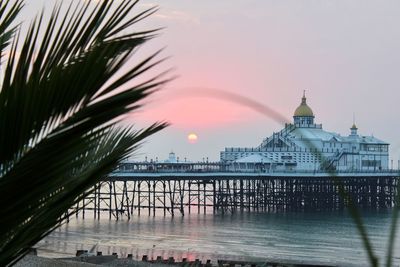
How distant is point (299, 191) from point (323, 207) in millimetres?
2633

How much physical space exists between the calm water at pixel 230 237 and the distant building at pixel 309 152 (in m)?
11.4

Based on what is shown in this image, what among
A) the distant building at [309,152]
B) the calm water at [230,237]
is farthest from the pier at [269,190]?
the calm water at [230,237]

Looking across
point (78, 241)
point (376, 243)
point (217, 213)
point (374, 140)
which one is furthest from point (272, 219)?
point (374, 140)

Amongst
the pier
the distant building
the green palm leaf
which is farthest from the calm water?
the green palm leaf

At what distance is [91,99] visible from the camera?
1.81 m

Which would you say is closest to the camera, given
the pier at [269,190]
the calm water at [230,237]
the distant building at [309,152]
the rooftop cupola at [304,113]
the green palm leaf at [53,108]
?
the green palm leaf at [53,108]

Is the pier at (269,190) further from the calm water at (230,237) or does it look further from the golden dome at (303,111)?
the golden dome at (303,111)

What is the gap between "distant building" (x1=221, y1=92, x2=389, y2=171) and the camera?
72.6 m

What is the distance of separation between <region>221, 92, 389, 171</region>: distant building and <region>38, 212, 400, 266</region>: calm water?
37.4ft

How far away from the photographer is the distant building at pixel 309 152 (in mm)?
72562

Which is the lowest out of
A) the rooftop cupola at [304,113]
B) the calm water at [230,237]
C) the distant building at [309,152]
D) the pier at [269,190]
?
the calm water at [230,237]

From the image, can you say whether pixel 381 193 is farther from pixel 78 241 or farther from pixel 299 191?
pixel 78 241

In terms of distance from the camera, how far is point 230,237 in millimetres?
43719

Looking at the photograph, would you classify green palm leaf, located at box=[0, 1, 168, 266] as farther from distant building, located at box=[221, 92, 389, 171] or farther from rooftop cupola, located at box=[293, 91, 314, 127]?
rooftop cupola, located at box=[293, 91, 314, 127]
